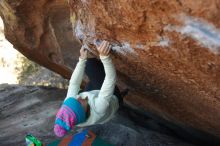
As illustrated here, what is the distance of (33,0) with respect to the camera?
5.24 meters

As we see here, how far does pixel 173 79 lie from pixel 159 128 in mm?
2411

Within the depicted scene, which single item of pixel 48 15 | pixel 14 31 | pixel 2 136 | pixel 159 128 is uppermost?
pixel 48 15

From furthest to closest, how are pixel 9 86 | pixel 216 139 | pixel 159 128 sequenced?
pixel 9 86, pixel 159 128, pixel 216 139

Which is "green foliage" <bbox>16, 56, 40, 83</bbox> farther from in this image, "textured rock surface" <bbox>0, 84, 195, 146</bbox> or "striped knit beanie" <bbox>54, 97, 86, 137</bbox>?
"striped knit beanie" <bbox>54, 97, 86, 137</bbox>

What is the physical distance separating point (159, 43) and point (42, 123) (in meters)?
2.89

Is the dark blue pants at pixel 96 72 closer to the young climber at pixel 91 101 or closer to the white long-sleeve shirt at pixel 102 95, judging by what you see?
the young climber at pixel 91 101

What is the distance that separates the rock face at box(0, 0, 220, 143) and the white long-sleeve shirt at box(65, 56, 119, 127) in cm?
17

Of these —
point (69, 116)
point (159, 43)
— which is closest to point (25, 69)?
point (69, 116)

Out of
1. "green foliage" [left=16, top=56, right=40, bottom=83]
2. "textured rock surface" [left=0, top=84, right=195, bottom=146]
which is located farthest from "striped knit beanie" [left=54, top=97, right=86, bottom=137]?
"green foliage" [left=16, top=56, right=40, bottom=83]

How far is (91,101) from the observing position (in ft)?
12.8

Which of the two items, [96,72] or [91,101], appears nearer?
[91,101]

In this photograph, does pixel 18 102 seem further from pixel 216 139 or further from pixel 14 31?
pixel 216 139

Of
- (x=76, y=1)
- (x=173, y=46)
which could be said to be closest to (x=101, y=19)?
(x=76, y=1)

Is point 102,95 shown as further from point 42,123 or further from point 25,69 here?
point 25,69
